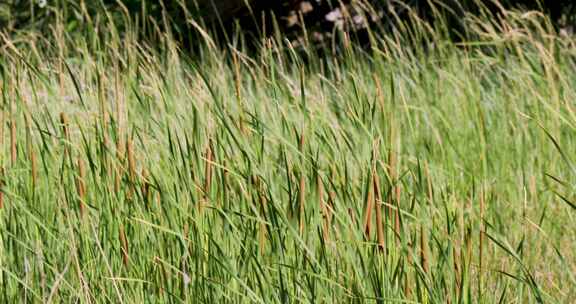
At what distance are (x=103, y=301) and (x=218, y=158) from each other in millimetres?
403

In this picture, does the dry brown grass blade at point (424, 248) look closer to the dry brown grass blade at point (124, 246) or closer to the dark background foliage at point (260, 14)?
the dry brown grass blade at point (124, 246)

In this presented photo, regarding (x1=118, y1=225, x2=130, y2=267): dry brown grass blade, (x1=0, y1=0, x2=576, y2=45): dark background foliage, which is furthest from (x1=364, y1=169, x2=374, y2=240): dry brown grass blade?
(x1=0, y1=0, x2=576, y2=45): dark background foliage

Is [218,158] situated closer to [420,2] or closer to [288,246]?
[288,246]

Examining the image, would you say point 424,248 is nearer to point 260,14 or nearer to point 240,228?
point 240,228

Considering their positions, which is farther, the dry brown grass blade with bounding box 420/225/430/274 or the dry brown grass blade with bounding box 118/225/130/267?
the dry brown grass blade with bounding box 118/225/130/267

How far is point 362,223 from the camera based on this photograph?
1805 millimetres

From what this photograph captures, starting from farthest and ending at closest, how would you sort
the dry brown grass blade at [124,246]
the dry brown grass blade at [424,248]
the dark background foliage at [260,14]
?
the dark background foliage at [260,14] → the dry brown grass blade at [124,246] → the dry brown grass blade at [424,248]

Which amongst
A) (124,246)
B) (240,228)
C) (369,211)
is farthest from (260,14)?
(369,211)

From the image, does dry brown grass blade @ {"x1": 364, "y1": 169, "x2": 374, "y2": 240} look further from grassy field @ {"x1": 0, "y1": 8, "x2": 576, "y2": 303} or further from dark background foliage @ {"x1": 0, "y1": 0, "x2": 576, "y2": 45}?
dark background foliage @ {"x1": 0, "y1": 0, "x2": 576, "y2": 45}

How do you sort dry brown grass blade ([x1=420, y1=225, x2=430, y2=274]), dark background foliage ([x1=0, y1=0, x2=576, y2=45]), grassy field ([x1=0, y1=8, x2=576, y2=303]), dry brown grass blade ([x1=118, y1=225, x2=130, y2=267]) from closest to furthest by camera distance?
dry brown grass blade ([x1=420, y1=225, x2=430, y2=274])
grassy field ([x1=0, y1=8, x2=576, y2=303])
dry brown grass blade ([x1=118, y1=225, x2=130, y2=267])
dark background foliage ([x1=0, y1=0, x2=576, y2=45])

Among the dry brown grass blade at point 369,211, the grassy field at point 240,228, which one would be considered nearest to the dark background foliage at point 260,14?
the grassy field at point 240,228

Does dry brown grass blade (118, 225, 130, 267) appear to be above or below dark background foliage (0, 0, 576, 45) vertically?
above

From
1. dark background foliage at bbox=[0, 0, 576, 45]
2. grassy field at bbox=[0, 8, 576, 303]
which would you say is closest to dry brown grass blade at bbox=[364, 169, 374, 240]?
grassy field at bbox=[0, 8, 576, 303]

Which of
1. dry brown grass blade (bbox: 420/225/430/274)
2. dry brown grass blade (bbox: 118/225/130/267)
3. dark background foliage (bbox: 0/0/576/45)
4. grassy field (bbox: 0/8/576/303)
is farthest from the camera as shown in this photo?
dark background foliage (bbox: 0/0/576/45)
